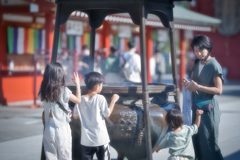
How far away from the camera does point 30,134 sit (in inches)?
251

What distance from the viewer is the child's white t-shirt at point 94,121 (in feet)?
11.4

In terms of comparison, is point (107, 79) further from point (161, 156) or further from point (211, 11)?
point (211, 11)

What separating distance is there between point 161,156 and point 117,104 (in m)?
1.53

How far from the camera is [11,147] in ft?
17.7

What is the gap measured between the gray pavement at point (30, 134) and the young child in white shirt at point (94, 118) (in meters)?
1.53

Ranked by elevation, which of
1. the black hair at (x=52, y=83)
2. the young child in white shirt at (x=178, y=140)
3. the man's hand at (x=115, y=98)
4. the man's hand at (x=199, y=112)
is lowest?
the young child in white shirt at (x=178, y=140)

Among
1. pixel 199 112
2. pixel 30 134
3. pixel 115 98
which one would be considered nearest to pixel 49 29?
pixel 30 134

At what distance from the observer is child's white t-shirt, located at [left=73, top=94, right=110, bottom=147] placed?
347cm

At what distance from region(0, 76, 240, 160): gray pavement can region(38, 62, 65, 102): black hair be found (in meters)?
1.77

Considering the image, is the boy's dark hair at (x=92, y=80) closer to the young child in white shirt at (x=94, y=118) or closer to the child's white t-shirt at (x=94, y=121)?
the young child in white shirt at (x=94, y=118)

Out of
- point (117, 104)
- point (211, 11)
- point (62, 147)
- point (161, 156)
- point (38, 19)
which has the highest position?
point (211, 11)

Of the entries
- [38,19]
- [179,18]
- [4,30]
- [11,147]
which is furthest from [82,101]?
[179,18]

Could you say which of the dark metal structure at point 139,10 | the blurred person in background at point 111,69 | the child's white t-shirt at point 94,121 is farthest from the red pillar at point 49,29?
the child's white t-shirt at point 94,121

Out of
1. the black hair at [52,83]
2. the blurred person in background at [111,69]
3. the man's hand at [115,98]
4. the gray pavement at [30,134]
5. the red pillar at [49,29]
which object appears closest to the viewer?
the black hair at [52,83]
